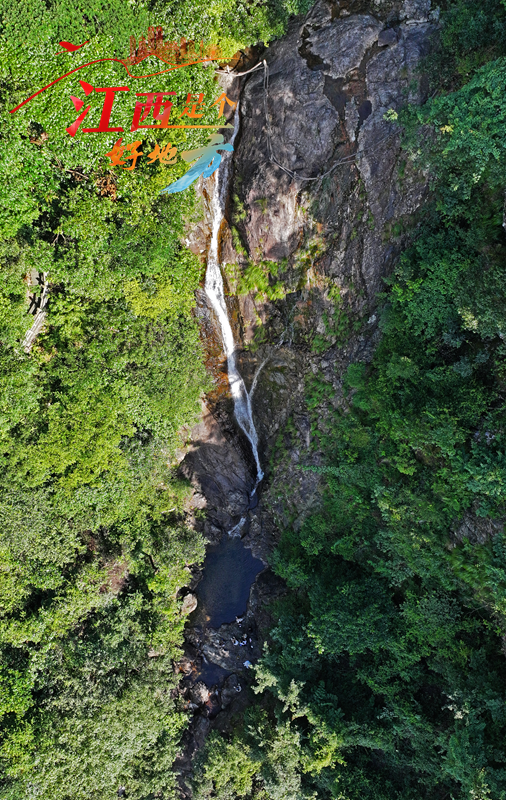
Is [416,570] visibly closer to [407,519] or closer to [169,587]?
[407,519]

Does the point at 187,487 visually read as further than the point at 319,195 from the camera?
Yes

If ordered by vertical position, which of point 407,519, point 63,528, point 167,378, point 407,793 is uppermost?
point 167,378

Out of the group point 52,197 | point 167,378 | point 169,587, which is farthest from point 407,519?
point 52,197

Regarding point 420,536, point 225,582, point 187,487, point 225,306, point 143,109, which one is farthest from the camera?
point 225,582

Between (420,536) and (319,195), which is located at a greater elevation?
(319,195)

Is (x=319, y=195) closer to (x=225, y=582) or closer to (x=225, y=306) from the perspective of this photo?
(x=225, y=306)

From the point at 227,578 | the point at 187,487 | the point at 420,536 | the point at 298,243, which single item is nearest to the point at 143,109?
the point at 298,243

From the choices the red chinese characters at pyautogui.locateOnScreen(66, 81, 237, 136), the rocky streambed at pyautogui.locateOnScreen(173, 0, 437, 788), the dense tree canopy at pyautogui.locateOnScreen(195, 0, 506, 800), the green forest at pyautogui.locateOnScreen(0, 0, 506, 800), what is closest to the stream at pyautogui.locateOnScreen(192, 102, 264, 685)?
the rocky streambed at pyautogui.locateOnScreen(173, 0, 437, 788)
